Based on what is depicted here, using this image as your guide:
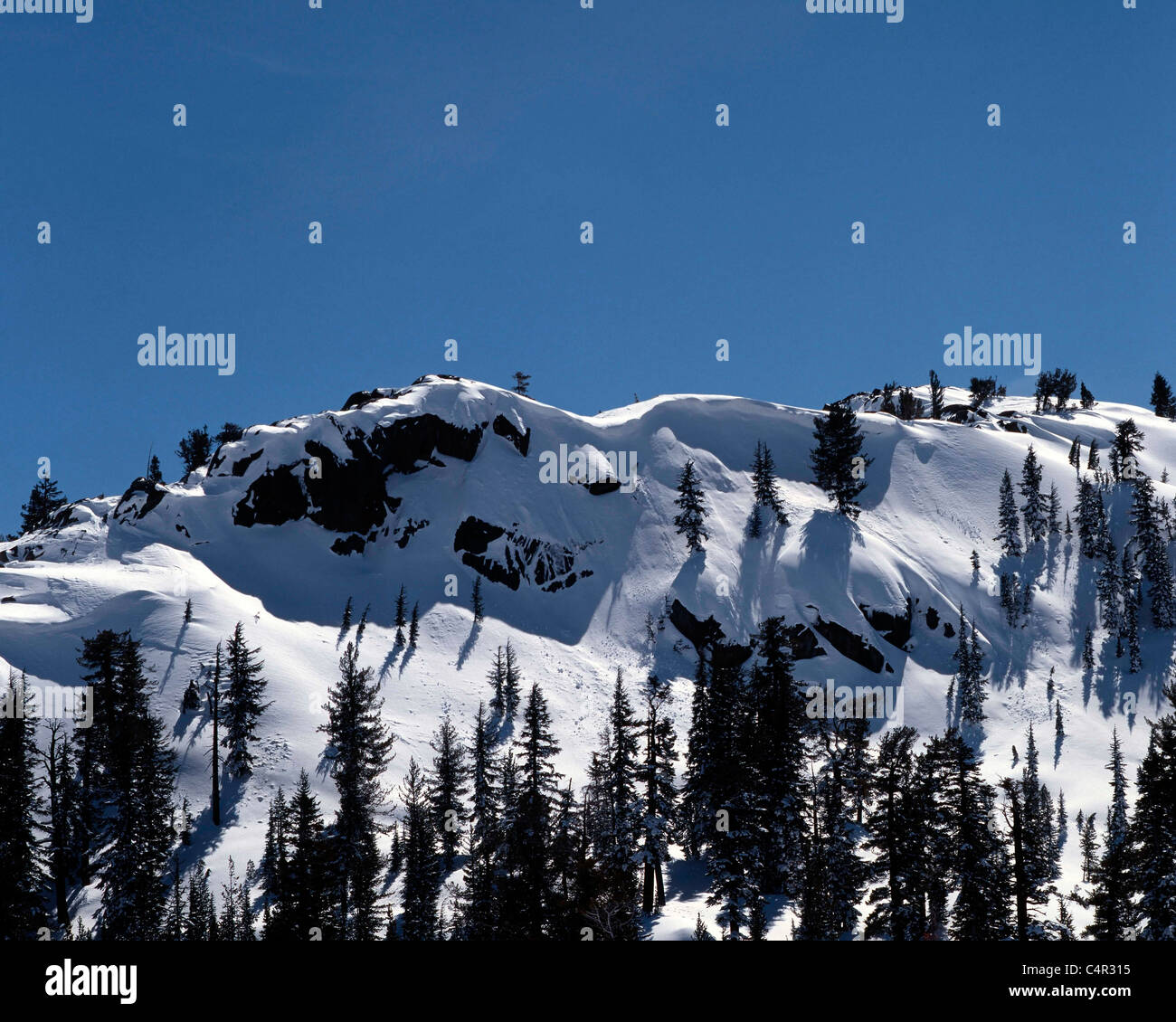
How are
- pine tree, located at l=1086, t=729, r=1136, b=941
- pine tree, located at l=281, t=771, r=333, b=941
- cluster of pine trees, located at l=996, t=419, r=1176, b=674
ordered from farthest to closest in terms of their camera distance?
1. cluster of pine trees, located at l=996, t=419, r=1176, b=674
2. pine tree, located at l=281, t=771, r=333, b=941
3. pine tree, located at l=1086, t=729, r=1136, b=941

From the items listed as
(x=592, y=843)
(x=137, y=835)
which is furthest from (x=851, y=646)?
(x=137, y=835)

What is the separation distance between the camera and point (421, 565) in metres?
98.1

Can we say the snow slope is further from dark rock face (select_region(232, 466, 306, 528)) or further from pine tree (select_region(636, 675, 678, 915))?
pine tree (select_region(636, 675, 678, 915))

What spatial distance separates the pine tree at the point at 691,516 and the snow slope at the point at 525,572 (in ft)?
6.06

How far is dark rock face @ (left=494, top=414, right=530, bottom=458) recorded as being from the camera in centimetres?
11656

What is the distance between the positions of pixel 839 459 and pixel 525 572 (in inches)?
1753

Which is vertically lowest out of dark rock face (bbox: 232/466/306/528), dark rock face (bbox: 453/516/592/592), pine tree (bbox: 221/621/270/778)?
pine tree (bbox: 221/621/270/778)

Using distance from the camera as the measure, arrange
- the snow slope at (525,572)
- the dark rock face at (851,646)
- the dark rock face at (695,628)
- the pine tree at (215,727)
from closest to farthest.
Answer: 1. the pine tree at (215,727)
2. the snow slope at (525,572)
3. the dark rock face at (695,628)
4. the dark rock face at (851,646)

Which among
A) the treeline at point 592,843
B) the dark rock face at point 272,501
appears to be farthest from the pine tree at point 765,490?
the treeline at point 592,843

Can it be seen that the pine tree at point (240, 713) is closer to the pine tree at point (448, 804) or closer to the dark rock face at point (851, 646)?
the pine tree at point (448, 804)

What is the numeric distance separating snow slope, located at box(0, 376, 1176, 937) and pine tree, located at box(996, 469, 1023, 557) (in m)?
2.24

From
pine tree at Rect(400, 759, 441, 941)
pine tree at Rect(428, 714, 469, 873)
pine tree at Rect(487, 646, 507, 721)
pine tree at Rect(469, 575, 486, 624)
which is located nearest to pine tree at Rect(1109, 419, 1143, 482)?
pine tree at Rect(469, 575, 486, 624)

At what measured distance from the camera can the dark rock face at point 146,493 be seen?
95.3 meters

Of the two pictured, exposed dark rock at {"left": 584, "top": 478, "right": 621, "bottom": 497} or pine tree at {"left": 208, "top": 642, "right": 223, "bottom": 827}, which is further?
exposed dark rock at {"left": 584, "top": 478, "right": 621, "bottom": 497}
